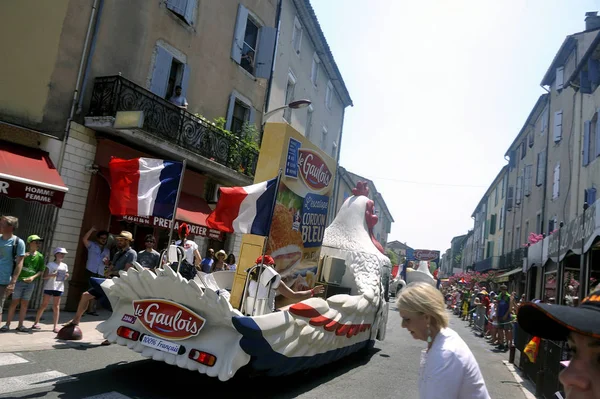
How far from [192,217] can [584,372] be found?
1176 centimetres

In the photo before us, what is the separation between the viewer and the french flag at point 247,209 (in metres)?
5.83

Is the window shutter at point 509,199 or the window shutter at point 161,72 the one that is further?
the window shutter at point 509,199

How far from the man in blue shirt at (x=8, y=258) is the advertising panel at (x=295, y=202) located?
3.31 meters

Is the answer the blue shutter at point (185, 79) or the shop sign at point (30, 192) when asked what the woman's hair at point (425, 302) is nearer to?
the shop sign at point (30, 192)

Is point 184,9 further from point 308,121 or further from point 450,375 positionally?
point 450,375

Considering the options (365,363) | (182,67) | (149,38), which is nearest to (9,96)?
(149,38)

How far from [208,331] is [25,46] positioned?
27.0 ft

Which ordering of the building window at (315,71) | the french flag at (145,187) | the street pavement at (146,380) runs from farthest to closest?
the building window at (315,71) → the french flag at (145,187) → the street pavement at (146,380)

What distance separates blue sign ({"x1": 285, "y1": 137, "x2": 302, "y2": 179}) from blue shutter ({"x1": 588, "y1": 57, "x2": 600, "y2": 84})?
1397 centimetres

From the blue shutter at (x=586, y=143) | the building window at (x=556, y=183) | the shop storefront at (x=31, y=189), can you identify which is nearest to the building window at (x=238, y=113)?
the shop storefront at (x=31, y=189)

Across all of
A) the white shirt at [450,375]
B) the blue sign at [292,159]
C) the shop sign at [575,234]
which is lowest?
the white shirt at [450,375]

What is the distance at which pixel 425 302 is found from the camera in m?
2.71

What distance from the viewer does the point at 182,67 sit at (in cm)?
1383

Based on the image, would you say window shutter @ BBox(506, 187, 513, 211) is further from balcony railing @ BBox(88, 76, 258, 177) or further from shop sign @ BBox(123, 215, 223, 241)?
shop sign @ BBox(123, 215, 223, 241)
